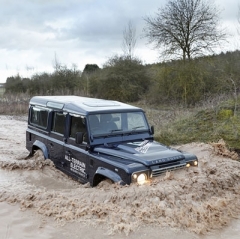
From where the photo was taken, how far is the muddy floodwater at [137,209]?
13.3 feet

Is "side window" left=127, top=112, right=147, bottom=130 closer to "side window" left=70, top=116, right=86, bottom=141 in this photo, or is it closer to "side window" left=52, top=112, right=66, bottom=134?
"side window" left=70, top=116, right=86, bottom=141

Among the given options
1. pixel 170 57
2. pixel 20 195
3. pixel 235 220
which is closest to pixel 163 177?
pixel 235 220

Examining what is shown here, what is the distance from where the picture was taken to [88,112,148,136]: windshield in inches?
231

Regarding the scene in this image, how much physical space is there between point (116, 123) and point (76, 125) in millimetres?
811

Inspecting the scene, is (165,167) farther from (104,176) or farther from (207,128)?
(207,128)

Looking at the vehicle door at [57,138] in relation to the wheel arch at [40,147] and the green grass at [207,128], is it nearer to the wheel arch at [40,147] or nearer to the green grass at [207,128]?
the wheel arch at [40,147]

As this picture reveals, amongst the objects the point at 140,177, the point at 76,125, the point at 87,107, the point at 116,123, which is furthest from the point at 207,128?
the point at 140,177

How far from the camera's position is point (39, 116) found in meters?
7.81

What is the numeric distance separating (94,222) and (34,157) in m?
4.07

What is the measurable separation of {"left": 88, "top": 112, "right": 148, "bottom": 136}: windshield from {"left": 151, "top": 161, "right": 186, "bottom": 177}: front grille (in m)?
1.29

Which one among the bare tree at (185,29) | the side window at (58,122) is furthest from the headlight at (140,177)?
the bare tree at (185,29)

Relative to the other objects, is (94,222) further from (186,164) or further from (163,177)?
(186,164)

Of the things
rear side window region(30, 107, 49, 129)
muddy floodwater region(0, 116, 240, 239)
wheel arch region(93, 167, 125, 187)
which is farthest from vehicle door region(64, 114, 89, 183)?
rear side window region(30, 107, 49, 129)

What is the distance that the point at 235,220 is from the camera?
4461mm
